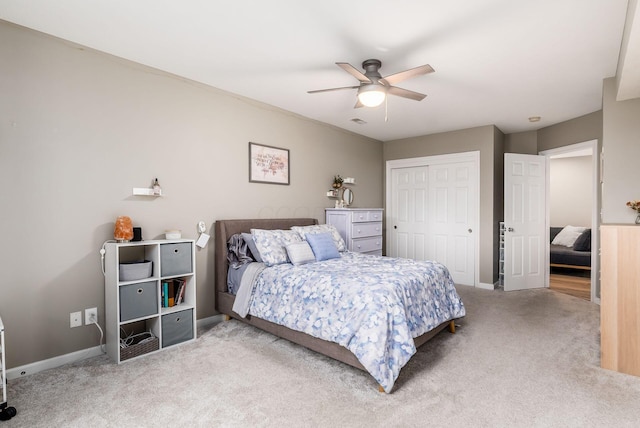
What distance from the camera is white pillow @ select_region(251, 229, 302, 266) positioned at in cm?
320

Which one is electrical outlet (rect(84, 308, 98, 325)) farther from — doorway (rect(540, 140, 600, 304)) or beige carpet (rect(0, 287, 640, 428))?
doorway (rect(540, 140, 600, 304))

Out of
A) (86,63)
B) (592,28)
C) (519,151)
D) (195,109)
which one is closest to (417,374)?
(592,28)

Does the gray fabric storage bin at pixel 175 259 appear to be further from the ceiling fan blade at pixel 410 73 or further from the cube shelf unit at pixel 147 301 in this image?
the ceiling fan blade at pixel 410 73

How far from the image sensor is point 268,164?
4.03 metres

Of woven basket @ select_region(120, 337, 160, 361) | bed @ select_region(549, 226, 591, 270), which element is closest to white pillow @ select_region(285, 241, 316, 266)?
woven basket @ select_region(120, 337, 160, 361)

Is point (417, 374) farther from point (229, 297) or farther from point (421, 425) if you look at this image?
point (229, 297)

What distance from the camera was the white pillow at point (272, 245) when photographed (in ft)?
10.5

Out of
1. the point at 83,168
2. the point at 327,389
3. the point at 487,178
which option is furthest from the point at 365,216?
the point at 83,168

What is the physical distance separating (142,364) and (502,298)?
14.2 ft

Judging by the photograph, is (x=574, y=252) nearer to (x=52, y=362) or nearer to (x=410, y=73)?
(x=410, y=73)

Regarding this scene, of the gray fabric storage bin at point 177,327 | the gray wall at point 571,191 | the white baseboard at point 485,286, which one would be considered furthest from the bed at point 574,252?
the gray fabric storage bin at point 177,327

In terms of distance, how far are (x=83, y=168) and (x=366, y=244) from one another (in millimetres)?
3467

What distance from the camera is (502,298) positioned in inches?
174

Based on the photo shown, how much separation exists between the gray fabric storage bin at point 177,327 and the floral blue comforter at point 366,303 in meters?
0.56
